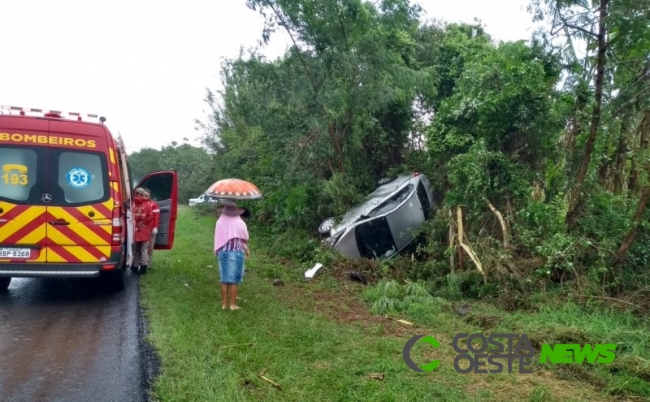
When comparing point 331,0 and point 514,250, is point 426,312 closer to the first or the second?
point 514,250

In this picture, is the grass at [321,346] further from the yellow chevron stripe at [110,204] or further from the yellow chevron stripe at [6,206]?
the yellow chevron stripe at [6,206]

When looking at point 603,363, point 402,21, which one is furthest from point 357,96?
point 603,363

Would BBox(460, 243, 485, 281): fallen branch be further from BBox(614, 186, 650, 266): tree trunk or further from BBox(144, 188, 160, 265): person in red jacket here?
BBox(144, 188, 160, 265): person in red jacket

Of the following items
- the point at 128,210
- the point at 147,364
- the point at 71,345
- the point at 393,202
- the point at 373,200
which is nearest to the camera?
the point at 147,364

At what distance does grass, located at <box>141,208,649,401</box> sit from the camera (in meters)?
4.40

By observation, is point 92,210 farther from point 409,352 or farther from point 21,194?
point 409,352

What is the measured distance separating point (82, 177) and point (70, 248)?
923 millimetres

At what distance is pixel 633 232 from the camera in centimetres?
718

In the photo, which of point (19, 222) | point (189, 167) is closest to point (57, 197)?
point (19, 222)

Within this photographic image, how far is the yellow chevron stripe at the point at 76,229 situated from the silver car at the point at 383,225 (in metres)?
4.34

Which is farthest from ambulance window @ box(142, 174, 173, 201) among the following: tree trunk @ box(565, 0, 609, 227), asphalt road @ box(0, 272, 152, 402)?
tree trunk @ box(565, 0, 609, 227)

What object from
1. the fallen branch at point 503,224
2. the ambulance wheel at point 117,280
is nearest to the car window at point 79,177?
the ambulance wheel at point 117,280

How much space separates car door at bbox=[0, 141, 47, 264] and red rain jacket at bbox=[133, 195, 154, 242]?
229 cm

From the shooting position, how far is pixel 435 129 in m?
11.3
